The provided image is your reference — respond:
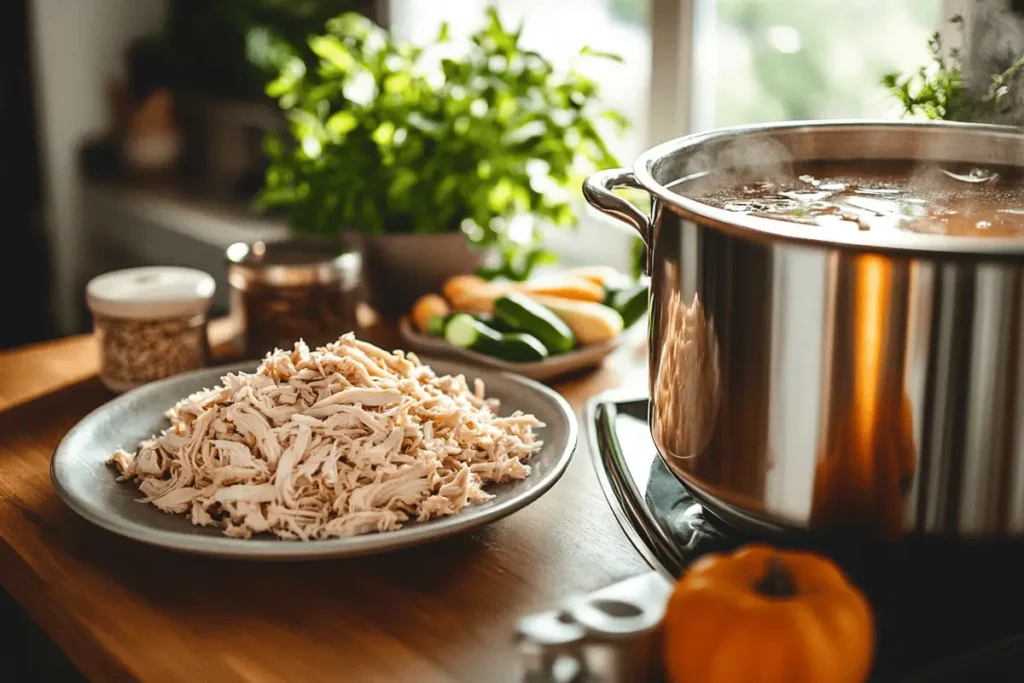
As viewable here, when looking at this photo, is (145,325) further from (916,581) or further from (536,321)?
(916,581)

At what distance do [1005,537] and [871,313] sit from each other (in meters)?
0.20

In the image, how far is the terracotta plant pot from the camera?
174cm

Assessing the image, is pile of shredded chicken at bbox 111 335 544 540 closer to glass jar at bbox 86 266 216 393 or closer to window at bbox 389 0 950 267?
glass jar at bbox 86 266 216 393

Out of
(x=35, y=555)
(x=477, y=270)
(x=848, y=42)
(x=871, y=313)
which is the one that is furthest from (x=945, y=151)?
(x=848, y=42)

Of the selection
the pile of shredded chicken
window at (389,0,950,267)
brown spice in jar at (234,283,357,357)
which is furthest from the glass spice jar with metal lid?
window at (389,0,950,267)

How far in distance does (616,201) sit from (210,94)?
2751 millimetres

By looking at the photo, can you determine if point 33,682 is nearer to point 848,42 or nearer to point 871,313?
point 871,313

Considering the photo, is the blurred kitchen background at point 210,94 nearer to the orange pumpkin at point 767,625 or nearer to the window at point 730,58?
the window at point 730,58

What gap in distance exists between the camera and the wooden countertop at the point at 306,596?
0.88 metres

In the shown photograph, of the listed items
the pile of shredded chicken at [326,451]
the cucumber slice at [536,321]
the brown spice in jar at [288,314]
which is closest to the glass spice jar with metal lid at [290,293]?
the brown spice in jar at [288,314]

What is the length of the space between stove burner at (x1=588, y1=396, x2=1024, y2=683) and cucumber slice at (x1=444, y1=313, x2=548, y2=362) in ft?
1.32

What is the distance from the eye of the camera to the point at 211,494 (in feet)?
3.34

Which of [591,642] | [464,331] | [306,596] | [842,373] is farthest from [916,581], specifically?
[464,331]

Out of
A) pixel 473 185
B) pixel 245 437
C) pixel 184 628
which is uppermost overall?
pixel 473 185
